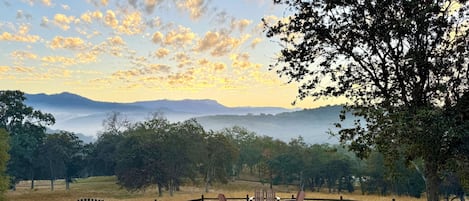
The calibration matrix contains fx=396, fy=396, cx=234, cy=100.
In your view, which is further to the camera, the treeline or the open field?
the treeline

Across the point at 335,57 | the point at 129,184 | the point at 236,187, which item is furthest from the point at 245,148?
the point at 335,57

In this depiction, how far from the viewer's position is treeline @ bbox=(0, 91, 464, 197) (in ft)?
163

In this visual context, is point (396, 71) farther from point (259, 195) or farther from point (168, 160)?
point (168, 160)

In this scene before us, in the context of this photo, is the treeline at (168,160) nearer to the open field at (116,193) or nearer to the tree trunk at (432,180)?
the open field at (116,193)

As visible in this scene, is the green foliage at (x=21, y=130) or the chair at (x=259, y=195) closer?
the chair at (x=259, y=195)

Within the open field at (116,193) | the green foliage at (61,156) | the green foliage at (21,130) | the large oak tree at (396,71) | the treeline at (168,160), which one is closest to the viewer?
the large oak tree at (396,71)

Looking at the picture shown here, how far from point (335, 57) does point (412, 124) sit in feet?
12.5

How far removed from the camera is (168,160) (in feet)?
164

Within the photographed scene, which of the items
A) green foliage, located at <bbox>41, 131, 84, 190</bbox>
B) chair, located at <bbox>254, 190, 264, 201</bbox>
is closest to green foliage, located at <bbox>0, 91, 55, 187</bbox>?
green foliage, located at <bbox>41, 131, 84, 190</bbox>

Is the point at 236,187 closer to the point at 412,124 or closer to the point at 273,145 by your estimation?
the point at 273,145

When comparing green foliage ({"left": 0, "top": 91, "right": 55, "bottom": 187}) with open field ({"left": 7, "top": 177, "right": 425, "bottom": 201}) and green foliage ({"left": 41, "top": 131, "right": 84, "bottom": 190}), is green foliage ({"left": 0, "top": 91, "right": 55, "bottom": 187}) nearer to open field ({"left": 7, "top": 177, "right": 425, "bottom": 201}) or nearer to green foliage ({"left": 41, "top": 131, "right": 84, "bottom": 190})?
green foliage ({"left": 41, "top": 131, "right": 84, "bottom": 190})

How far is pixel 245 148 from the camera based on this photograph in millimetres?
73062

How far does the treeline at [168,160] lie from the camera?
163ft

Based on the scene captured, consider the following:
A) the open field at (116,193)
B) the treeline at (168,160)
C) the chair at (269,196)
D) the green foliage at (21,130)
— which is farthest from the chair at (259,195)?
the green foliage at (21,130)
